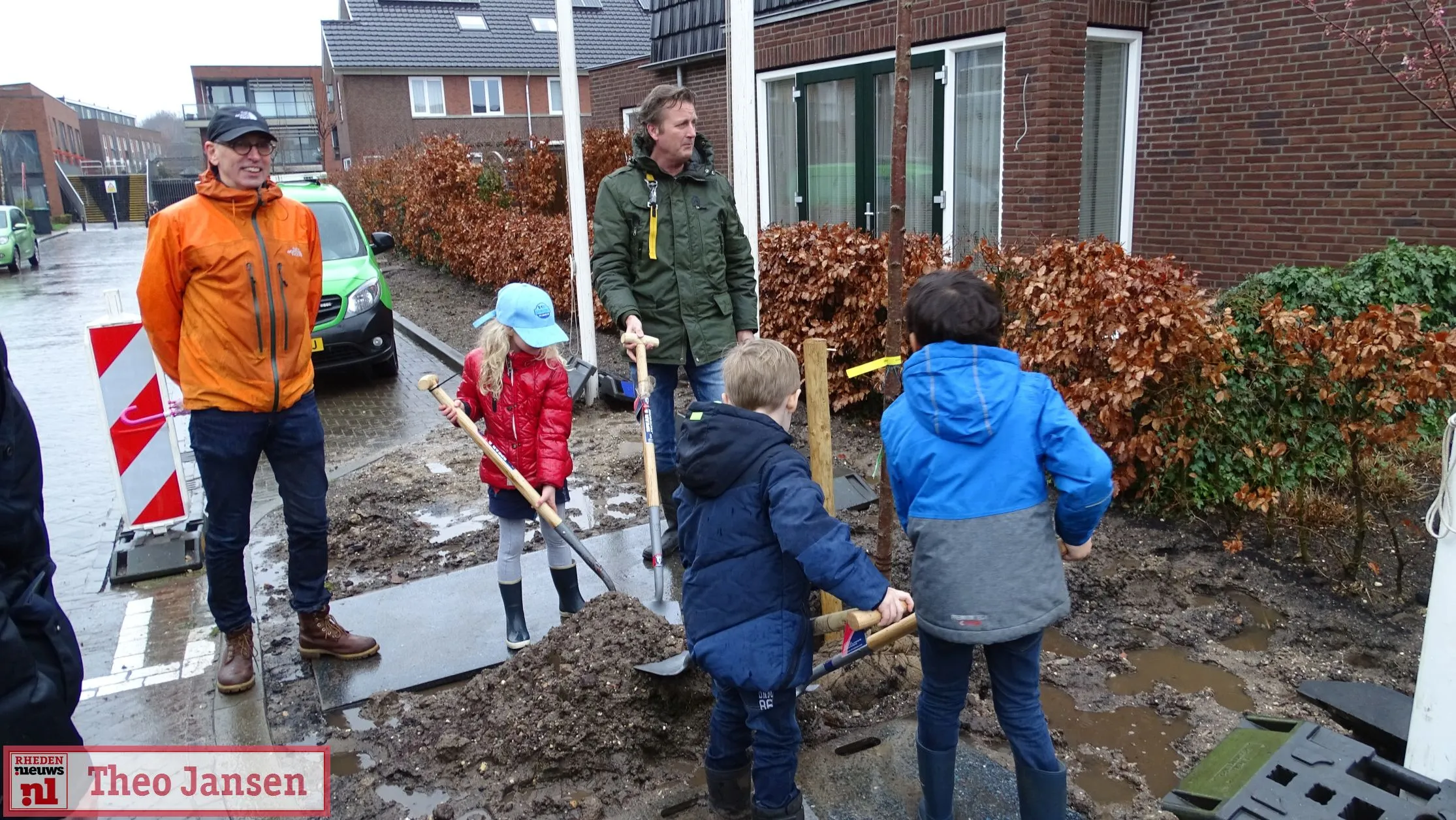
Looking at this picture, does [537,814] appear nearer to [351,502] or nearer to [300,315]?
[300,315]

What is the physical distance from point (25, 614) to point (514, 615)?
208 centimetres

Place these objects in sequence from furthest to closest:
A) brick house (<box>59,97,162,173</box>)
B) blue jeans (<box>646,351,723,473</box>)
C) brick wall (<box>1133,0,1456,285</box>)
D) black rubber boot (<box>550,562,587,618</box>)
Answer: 1. brick house (<box>59,97,162,173</box>)
2. brick wall (<box>1133,0,1456,285</box>)
3. blue jeans (<box>646,351,723,473</box>)
4. black rubber boot (<box>550,562,587,618</box>)

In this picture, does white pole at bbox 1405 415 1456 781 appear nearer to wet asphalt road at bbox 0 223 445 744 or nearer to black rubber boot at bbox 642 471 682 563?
black rubber boot at bbox 642 471 682 563

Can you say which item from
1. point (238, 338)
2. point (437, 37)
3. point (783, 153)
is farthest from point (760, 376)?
point (437, 37)

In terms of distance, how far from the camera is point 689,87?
13.6 metres

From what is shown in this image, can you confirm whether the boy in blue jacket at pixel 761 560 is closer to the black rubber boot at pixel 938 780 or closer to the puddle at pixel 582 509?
the black rubber boot at pixel 938 780

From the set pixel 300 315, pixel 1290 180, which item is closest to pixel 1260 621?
pixel 300 315

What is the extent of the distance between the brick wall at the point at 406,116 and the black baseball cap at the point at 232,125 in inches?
1542

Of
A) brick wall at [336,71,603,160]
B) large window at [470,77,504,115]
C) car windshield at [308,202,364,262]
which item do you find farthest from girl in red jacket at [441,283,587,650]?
large window at [470,77,504,115]

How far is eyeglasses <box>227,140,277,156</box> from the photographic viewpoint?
3461 mm

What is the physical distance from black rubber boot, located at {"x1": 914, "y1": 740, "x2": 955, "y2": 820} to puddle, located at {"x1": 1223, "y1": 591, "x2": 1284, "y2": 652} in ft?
5.63

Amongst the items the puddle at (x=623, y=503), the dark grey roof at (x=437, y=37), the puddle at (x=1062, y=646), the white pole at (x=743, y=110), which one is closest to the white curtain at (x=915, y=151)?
the white pole at (x=743, y=110)

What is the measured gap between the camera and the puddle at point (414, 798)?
3002 mm

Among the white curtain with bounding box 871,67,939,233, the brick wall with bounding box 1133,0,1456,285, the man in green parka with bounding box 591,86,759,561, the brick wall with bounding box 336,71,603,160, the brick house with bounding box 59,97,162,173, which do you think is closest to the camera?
the man in green parka with bounding box 591,86,759,561
